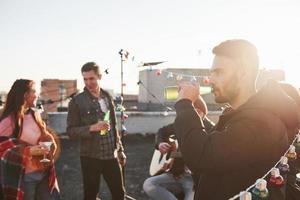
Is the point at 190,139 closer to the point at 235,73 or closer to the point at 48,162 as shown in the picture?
the point at 235,73

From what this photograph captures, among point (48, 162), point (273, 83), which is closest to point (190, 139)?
point (273, 83)

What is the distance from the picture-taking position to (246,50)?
6.15 ft

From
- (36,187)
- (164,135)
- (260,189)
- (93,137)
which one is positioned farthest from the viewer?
(164,135)

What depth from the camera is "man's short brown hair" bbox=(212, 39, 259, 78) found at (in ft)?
6.13

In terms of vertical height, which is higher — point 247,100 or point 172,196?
point 247,100

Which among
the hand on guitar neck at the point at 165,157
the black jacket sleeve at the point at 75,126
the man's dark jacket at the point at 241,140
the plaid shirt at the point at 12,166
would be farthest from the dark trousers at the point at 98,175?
the man's dark jacket at the point at 241,140

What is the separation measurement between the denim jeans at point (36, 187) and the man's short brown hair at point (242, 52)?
3.14 meters

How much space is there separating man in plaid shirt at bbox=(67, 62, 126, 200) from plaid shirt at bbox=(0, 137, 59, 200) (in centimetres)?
80

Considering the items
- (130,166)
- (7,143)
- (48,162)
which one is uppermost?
(7,143)

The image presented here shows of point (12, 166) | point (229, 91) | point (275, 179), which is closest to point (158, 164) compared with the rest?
point (12, 166)

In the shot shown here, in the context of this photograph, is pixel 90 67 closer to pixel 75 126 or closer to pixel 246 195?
pixel 75 126

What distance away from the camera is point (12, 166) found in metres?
3.98

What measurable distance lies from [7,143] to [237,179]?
3148 millimetres

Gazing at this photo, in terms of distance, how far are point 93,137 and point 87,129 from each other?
0.20m
